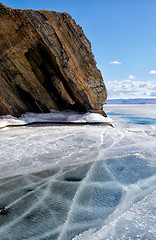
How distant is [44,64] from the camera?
7160 millimetres

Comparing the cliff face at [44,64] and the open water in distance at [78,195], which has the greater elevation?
the cliff face at [44,64]

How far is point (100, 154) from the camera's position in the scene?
9.27 ft

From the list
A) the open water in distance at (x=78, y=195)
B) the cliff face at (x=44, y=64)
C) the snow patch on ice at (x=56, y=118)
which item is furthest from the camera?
the snow patch on ice at (x=56, y=118)

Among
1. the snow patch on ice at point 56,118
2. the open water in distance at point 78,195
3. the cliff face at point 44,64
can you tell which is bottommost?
the open water in distance at point 78,195

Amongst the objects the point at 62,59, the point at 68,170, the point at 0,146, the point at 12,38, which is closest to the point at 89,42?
the point at 62,59

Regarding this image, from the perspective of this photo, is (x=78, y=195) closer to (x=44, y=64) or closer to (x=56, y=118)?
(x=56, y=118)

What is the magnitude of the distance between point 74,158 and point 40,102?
5.50 meters

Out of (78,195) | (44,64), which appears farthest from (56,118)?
(78,195)

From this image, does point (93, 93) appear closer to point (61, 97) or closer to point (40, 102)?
point (61, 97)

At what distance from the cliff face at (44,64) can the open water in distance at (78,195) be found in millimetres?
4569

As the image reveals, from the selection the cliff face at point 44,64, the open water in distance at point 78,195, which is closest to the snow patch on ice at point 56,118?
the cliff face at point 44,64

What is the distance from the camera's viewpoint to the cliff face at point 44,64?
6.18 m

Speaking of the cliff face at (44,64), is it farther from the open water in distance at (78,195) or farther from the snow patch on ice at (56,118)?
the open water in distance at (78,195)

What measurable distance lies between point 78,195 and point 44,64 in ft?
21.6
